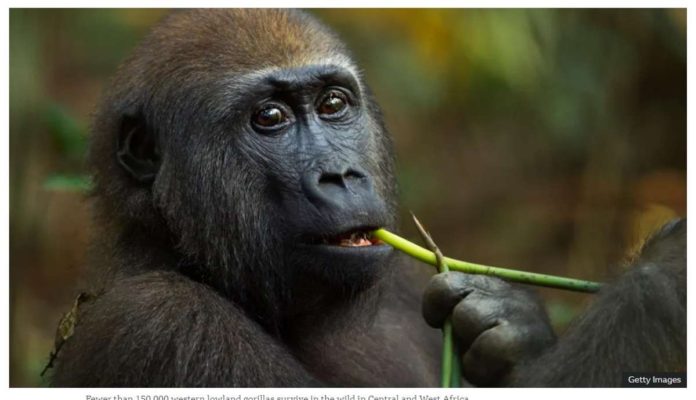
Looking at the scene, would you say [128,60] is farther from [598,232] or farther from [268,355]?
[598,232]

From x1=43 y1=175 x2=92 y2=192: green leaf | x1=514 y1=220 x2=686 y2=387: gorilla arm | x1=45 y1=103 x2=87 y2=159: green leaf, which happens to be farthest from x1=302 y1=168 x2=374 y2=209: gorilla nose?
x1=45 y1=103 x2=87 y2=159: green leaf

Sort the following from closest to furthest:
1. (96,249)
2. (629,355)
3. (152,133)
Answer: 1. (629,355)
2. (152,133)
3. (96,249)

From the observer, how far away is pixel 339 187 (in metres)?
3.05

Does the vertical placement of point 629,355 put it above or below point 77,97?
below

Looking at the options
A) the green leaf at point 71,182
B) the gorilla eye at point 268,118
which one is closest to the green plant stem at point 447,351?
the gorilla eye at point 268,118

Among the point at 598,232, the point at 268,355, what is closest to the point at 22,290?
the point at 268,355

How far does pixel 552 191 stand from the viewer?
6.23 m

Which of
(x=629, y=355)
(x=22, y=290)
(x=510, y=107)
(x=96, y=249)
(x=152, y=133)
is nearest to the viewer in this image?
(x=629, y=355)

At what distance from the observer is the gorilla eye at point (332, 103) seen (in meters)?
3.34

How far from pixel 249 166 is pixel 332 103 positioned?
0.36 meters

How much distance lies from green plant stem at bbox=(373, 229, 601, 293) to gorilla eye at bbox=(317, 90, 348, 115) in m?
0.46

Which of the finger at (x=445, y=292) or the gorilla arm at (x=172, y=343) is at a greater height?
the finger at (x=445, y=292)

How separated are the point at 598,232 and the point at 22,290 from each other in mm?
3098

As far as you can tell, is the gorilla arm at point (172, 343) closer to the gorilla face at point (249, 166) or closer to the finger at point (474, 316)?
the gorilla face at point (249, 166)
